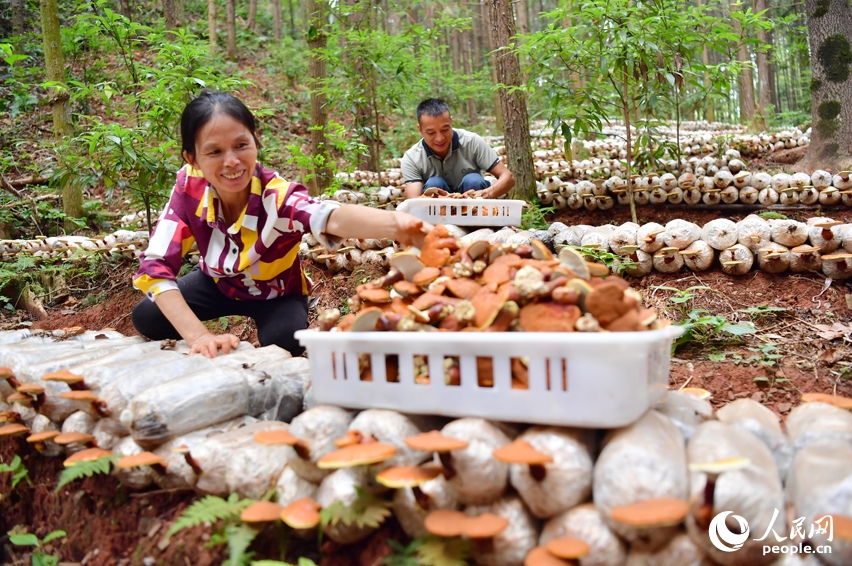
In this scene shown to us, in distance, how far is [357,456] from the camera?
137 cm

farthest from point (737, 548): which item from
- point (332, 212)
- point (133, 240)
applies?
point (133, 240)

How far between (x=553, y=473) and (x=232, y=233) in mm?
1893

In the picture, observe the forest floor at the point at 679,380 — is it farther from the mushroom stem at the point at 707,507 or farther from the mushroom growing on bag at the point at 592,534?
the mushroom stem at the point at 707,507

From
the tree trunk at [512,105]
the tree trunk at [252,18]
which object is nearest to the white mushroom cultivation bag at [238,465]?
the tree trunk at [512,105]

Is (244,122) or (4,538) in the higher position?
(244,122)

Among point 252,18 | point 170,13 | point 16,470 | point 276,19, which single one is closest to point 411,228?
point 16,470

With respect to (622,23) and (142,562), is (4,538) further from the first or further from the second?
(622,23)

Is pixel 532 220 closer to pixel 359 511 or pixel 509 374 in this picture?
pixel 509 374

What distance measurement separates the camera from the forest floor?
161cm

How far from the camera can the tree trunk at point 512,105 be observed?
5.49 metres

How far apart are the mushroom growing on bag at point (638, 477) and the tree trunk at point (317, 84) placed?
5547 mm

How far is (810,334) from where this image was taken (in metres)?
3.07

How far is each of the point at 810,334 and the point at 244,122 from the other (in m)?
3.09

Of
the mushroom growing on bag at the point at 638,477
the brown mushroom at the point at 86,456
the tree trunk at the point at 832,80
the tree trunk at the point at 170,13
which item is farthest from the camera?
the tree trunk at the point at 170,13
